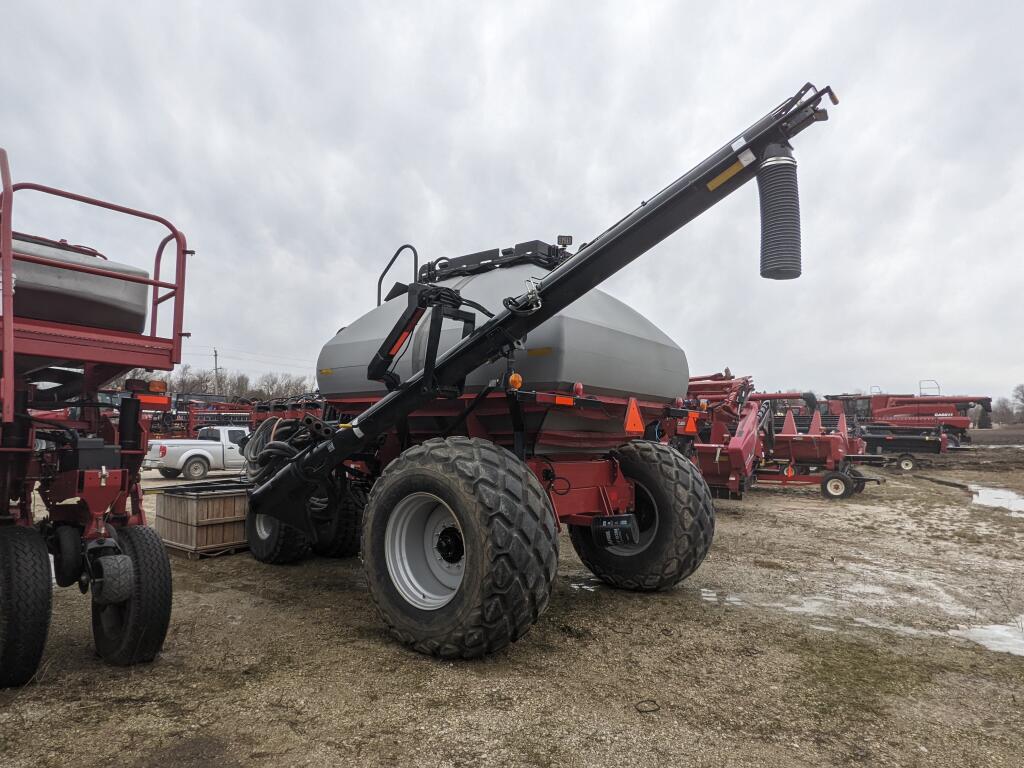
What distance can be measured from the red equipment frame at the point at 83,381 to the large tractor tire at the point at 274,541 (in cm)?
211

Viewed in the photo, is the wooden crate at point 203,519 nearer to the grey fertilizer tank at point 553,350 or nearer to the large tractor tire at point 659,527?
the grey fertilizer tank at point 553,350

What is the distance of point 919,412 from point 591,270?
2407cm

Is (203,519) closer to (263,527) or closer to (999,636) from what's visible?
(263,527)

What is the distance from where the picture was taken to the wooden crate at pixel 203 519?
6355mm

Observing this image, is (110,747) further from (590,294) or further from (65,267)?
(590,294)

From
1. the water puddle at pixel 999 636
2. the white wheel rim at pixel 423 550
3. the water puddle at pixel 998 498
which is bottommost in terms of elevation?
the water puddle at pixel 998 498

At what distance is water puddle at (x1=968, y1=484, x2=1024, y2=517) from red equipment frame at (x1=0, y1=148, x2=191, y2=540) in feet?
40.3

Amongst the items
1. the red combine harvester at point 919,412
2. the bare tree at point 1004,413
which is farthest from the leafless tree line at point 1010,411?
A: the red combine harvester at point 919,412

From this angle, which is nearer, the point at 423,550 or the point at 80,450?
the point at 80,450

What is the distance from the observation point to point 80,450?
11.4ft

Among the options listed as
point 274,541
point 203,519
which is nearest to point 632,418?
point 274,541

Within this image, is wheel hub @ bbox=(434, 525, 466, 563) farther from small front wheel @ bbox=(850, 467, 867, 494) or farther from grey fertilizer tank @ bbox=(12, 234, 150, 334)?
small front wheel @ bbox=(850, 467, 867, 494)

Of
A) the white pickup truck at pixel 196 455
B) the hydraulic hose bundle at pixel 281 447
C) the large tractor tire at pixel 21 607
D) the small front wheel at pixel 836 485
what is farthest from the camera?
the white pickup truck at pixel 196 455

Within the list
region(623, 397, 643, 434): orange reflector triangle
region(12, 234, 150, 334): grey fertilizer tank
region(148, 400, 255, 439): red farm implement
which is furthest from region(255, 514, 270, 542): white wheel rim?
region(148, 400, 255, 439): red farm implement
